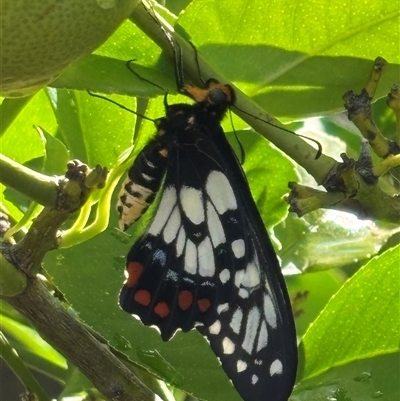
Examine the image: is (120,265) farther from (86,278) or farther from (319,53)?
(319,53)

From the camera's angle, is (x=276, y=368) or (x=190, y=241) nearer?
(x=276, y=368)

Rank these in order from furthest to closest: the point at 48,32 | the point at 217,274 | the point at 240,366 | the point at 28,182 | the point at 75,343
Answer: the point at 217,274 → the point at 240,366 → the point at 75,343 → the point at 28,182 → the point at 48,32

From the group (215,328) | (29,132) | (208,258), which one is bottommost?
(215,328)

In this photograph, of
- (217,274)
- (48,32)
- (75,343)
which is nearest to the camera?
(48,32)

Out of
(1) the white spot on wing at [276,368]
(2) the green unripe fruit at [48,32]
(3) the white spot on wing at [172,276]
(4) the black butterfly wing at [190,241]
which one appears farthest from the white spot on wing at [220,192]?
(2) the green unripe fruit at [48,32]

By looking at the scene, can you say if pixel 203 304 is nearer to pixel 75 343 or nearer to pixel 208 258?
pixel 208 258

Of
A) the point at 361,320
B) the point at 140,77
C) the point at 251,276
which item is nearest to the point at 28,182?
the point at 140,77

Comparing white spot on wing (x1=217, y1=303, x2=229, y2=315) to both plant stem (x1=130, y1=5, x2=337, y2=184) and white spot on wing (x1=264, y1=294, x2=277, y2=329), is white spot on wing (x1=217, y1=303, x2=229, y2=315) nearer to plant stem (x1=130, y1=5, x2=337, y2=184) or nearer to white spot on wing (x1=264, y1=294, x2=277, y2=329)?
white spot on wing (x1=264, y1=294, x2=277, y2=329)
